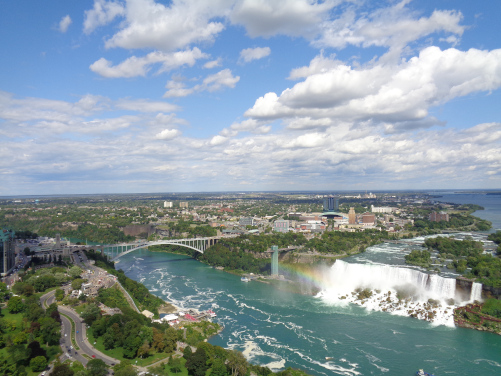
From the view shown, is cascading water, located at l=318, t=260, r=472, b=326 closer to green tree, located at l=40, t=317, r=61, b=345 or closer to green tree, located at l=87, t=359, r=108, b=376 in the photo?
green tree, located at l=87, t=359, r=108, b=376

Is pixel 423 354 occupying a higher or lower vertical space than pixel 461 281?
lower

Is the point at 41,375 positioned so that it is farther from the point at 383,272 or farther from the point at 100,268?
the point at 383,272

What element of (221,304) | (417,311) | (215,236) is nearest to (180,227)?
(215,236)

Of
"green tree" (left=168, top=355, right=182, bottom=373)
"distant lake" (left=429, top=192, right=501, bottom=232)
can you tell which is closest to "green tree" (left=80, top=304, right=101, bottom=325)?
"green tree" (left=168, top=355, right=182, bottom=373)

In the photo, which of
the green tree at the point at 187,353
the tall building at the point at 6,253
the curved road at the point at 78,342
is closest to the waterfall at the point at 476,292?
the green tree at the point at 187,353

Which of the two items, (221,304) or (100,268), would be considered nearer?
(221,304)
